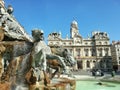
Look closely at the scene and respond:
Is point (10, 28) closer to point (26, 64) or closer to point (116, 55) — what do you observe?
point (26, 64)

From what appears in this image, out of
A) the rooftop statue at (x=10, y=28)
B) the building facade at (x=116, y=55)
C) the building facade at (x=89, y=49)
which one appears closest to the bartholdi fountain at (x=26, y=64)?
the rooftop statue at (x=10, y=28)

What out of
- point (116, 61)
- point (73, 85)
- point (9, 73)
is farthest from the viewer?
point (116, 61)

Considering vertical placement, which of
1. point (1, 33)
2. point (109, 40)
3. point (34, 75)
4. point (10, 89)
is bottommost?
point (10, 89)

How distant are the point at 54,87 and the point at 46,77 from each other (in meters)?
0.37

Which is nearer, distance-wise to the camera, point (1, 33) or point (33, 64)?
point (33, 64)

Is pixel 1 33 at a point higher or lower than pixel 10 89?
higher

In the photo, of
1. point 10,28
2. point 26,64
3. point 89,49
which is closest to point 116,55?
point 89,49

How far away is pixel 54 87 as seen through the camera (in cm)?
585

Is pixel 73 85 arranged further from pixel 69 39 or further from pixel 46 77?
pixel 69 39

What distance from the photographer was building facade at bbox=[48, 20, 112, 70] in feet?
268

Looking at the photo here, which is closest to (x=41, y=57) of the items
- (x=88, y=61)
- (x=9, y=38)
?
(x=9, y=38)

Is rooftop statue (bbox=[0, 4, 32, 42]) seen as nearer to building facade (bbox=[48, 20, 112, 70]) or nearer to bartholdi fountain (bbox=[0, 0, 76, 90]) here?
bartholdi fountain (bbox=[0, 0, 76, 90])

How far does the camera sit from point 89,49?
8456 centimetres

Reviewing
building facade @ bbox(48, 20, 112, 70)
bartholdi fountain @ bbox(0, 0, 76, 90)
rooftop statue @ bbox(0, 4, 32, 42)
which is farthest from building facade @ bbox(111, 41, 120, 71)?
bartholdi fountain @ bbox(0, 0, 76, 90)
